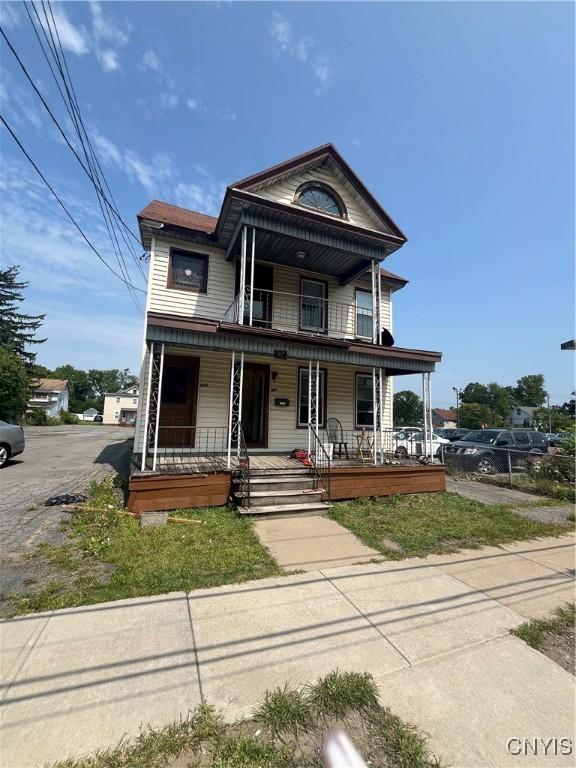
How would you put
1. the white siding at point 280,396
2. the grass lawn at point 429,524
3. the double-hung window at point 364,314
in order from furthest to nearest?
1. the double-hung window at point 364,314
2. the white siding at point 280,396
3. the grass lawn at point 429,524

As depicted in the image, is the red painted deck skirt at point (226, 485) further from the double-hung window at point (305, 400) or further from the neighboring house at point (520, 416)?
the neighboring house at point (520, 416)

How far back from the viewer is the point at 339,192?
408 inches

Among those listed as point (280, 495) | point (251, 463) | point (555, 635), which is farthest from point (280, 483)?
point (555, 635)

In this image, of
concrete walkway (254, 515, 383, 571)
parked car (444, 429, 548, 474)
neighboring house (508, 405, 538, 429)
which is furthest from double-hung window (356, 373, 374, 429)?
neighboring house (508, 405, 538, 429)

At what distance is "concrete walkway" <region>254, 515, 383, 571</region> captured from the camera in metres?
4.57

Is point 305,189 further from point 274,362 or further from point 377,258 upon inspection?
point 274,362

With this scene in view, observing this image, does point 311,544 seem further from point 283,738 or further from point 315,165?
point 315,165

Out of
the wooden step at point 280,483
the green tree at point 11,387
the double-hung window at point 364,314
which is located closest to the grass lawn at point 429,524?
the wooden step at point 280,483

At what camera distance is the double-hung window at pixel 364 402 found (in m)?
11.1

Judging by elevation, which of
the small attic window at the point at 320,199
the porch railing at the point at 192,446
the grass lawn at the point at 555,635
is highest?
the small attic window at the point at 320,199

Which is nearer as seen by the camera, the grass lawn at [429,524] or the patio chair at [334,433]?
the grass lawn at [429,524]

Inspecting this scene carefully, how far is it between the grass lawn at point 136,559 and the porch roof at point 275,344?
3.36m

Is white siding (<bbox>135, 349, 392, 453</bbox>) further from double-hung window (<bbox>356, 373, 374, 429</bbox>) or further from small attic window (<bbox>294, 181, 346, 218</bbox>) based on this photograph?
small attic window (<bbox>294, 181, 346, 218</bbox>)

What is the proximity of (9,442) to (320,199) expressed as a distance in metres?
11.6
